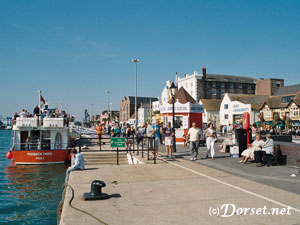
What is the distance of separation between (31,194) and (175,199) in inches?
360

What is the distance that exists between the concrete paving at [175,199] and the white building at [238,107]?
52574mm

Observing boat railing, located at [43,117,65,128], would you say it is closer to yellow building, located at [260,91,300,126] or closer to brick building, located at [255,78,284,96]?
yellow building, located at [260,91,300,126]

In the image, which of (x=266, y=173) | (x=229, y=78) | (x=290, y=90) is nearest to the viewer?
(x=266, y=173)

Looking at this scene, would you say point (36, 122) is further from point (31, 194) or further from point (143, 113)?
point (143, 113)

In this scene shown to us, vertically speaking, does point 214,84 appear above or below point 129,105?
above

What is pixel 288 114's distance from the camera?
5291 centimetres

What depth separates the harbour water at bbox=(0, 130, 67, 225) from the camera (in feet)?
32.3

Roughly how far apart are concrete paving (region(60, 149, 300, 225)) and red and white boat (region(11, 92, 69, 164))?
12548 mm

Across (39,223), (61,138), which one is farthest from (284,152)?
(61,138)

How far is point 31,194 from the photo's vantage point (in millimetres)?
13094

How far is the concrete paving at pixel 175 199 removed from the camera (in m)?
5.26

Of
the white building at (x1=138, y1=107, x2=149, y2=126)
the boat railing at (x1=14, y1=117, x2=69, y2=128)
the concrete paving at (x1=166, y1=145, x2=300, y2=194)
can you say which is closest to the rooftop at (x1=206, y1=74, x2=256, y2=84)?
the white building at (x1=138, y1=107, x2=149, y2=126)

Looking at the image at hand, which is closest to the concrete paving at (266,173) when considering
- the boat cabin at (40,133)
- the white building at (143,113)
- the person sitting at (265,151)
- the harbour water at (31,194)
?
the person sitting at (265,151)

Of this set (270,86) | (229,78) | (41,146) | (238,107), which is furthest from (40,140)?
(229,78)
